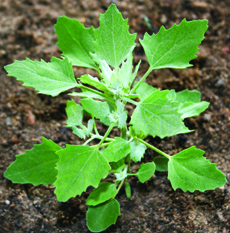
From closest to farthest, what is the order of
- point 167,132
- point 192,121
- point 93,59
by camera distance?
point 167,132 → point 93,59 → point 192,121

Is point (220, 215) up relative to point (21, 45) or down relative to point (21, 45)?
down

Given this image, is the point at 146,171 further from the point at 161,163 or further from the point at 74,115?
the point at 74,115

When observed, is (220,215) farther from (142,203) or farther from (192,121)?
(192,121)

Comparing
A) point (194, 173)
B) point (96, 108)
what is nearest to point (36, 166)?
point (96, 108)

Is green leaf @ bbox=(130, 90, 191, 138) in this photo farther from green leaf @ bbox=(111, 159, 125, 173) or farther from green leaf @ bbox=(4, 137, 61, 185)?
green leaf @ bbox=(4, 137, 61, 185)

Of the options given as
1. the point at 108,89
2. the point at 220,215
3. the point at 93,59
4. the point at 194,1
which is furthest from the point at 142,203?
the point at 194,1

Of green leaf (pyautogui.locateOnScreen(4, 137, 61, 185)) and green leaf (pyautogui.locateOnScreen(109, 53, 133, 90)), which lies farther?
green leaf (pyautogui.locateOnScreen(4, 137, 61, 185))

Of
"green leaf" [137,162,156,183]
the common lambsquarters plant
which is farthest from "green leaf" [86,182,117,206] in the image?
"green leaf" [137,162,156,183]
